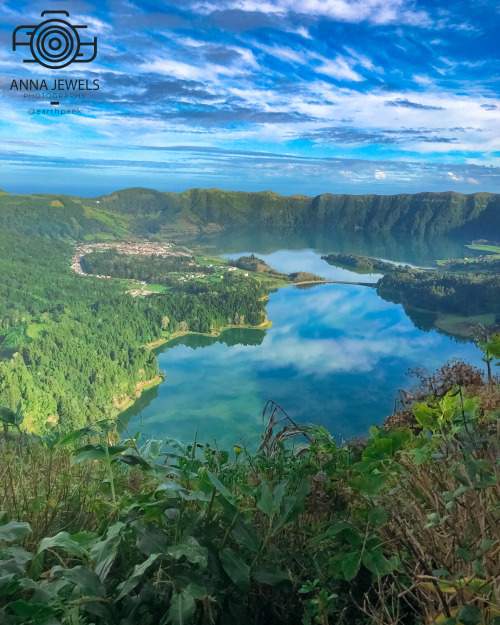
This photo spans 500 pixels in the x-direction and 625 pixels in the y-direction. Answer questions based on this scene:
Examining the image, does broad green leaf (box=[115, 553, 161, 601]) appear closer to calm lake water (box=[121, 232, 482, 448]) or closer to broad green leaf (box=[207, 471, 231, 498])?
broad green leaf (box=[207, 471, 231, 498])

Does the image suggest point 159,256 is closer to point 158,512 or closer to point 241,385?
point 241,385

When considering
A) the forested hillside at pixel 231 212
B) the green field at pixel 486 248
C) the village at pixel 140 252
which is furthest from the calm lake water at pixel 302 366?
the forested hillside at pixel 231 212

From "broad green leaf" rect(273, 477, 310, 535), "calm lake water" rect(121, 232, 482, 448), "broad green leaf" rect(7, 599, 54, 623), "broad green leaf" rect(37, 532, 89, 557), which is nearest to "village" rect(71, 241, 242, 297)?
"calm lake water" rect(121, 232, 482, 448)

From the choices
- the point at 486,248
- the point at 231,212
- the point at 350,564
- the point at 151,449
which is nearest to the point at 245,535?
the point at 350,564

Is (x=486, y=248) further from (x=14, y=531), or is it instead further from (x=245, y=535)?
(x=14, y=531)

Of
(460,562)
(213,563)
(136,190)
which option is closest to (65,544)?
(213,563)

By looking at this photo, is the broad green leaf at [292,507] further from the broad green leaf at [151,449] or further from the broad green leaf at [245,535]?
the broad green leaf at [151,449]
